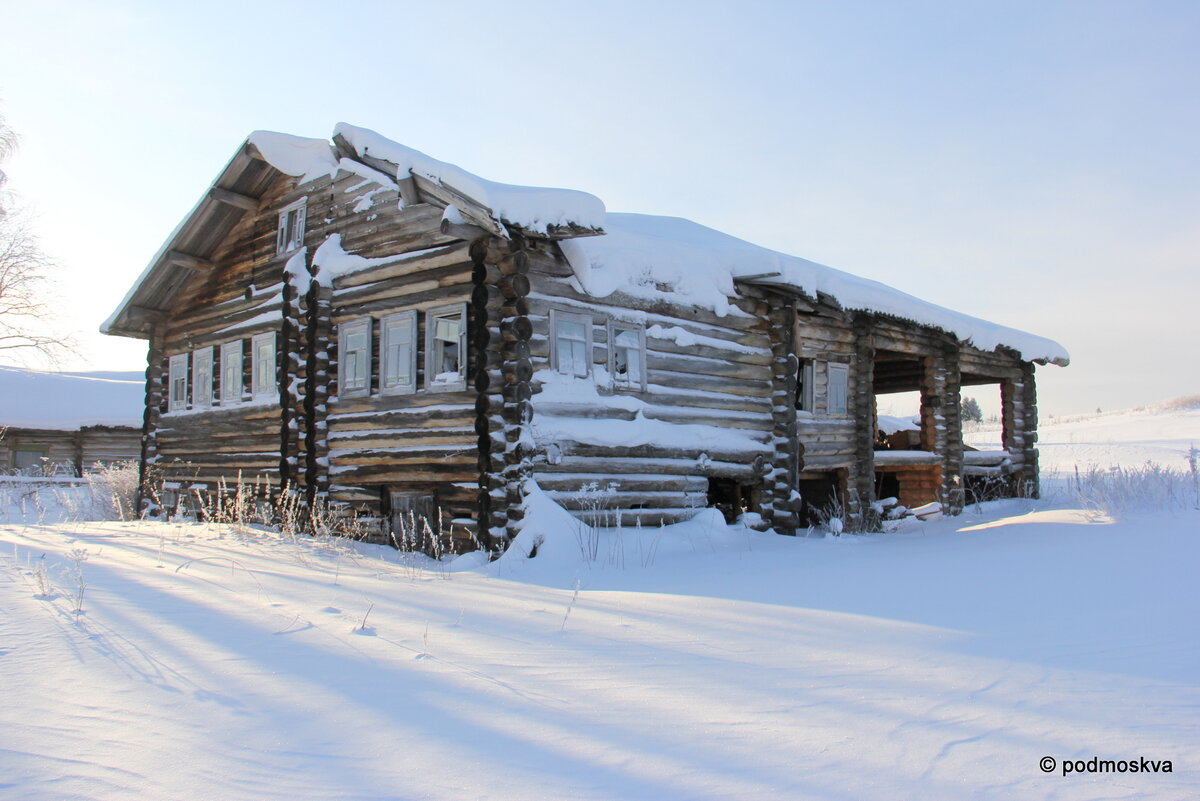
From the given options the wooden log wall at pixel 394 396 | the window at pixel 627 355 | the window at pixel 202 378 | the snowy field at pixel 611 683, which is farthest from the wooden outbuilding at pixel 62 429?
the snowy field at pixel 611 683

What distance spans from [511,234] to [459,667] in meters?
6.76

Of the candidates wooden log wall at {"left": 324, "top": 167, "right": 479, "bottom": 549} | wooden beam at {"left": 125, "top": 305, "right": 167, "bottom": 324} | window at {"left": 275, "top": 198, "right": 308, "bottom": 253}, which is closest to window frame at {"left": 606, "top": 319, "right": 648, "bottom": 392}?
wooden log wall at {"left": 324, "top": 167, "right": 479, "bottom": 549}

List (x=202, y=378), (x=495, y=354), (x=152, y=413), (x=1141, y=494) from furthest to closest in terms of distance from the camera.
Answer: (x=152, y=413) < (x=202, y=378) < (x=1141, y=494) < (x=495, y=354)

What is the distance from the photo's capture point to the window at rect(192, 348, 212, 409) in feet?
52.3

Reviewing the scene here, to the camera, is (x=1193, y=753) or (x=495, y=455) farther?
(x=495, y=455)

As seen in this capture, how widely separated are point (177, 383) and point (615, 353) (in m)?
10.6

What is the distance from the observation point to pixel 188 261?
51.3 ft

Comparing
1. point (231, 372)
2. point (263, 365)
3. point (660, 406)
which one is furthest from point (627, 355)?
point (231, 372)

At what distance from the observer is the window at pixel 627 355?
11258mm

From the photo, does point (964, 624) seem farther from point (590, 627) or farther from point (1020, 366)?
point (1020, 366)

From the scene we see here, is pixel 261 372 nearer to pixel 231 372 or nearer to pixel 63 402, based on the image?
pixel 231 372

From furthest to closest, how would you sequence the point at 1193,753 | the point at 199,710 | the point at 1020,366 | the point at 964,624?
1. the point at 1020,366
2. the point at 964,624
3. the point at 199,710
4. the point at 1193,753

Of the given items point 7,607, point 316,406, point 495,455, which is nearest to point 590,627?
point 7,607

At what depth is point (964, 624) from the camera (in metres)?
5.00
